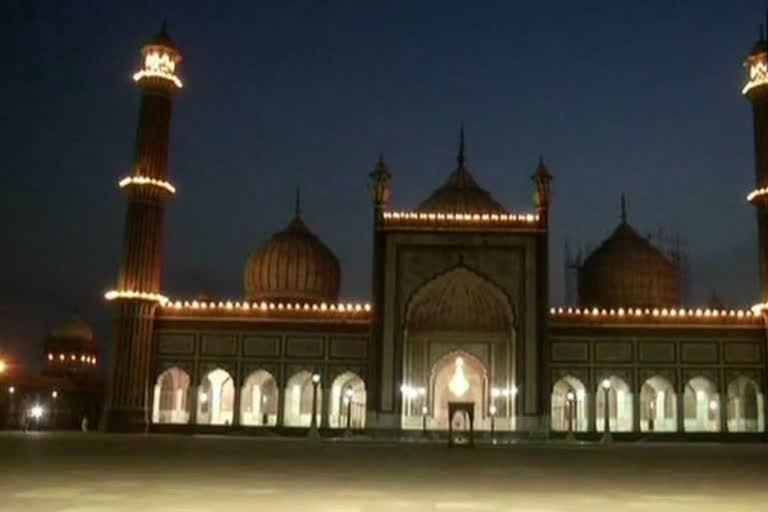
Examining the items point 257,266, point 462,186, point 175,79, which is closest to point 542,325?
point 462,186

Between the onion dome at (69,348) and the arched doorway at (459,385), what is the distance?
1104 inches

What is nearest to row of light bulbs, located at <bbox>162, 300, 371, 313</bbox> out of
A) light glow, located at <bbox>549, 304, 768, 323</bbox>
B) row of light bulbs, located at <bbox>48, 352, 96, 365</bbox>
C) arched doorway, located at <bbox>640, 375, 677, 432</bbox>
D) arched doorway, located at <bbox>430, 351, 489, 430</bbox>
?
arched doorway, located at <bbox>430, 351, 489, 430</bbox>

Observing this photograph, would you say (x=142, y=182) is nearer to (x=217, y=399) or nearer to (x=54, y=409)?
(x=217, y=399)

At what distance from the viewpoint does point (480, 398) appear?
3581cm

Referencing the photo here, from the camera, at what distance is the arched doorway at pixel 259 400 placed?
35719 mm

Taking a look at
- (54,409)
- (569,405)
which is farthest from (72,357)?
(569,405)

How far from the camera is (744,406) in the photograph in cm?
3416

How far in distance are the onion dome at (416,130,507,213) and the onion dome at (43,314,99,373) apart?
27200 mm

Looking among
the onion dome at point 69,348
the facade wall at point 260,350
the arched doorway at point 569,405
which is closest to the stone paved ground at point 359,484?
the facade wall at point 260,350

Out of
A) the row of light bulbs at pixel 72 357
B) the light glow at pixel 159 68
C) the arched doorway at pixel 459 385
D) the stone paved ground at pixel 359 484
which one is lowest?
the stone paved ground at pixel 359 484

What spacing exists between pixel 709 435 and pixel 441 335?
379 inches

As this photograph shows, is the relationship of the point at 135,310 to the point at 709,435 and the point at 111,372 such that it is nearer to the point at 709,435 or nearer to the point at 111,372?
the point at 111,372

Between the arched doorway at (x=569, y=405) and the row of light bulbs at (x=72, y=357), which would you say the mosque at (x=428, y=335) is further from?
the row of light bulbs at (x=72, y=357)

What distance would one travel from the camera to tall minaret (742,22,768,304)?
3247cm
